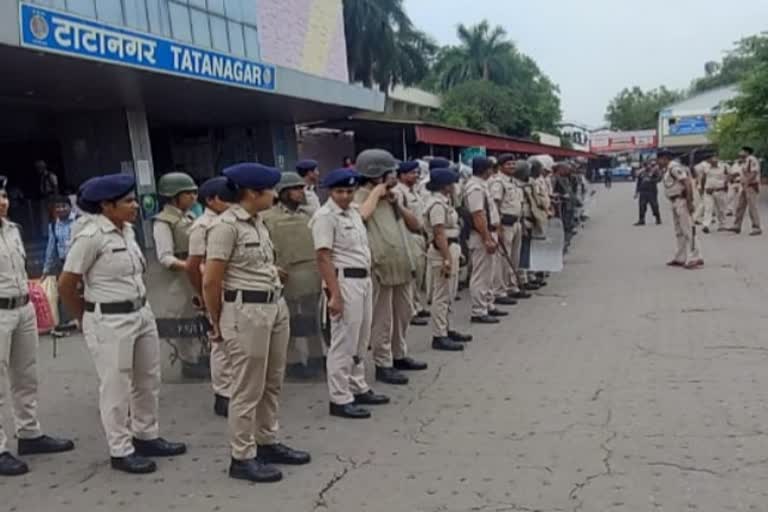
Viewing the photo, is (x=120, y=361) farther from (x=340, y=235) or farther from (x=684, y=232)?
(x=684, y=232)

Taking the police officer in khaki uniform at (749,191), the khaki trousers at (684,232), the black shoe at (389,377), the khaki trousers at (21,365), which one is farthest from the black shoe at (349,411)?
the police officer in khaki uniform at (749,191)

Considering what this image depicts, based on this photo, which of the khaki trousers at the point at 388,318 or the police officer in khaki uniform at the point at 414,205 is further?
the police officer in khaki uniform at the point at 414,205

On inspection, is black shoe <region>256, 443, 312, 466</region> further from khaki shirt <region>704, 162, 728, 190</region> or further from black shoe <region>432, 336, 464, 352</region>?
khaki shirt <region>704, 162, 728, 190</region>

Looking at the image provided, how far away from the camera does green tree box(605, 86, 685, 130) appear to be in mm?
116250

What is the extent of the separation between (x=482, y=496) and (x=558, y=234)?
7694 mm

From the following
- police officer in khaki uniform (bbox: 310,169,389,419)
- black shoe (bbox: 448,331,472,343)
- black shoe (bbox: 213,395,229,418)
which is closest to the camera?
police officer in khaki uniform (bbox: 310,169,389,419)

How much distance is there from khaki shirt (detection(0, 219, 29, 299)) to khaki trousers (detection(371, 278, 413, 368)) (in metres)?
2.51

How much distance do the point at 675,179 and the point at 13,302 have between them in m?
10.0

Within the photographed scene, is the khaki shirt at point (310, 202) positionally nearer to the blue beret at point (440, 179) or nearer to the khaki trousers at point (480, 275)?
the blue beret at point (440, 179)

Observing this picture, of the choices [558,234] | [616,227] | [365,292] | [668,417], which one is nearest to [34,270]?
[558,234]

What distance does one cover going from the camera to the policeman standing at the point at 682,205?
1266 centimetres

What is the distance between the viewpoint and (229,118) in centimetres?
2100

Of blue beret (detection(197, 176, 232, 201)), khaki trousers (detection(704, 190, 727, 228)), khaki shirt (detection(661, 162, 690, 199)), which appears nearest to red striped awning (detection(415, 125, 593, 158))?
khaki trousers (detection(704, 190, 727, 228))

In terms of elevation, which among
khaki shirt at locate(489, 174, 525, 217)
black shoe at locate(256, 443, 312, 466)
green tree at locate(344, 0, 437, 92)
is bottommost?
black shoe at locate(256, 443, 312, 466)
